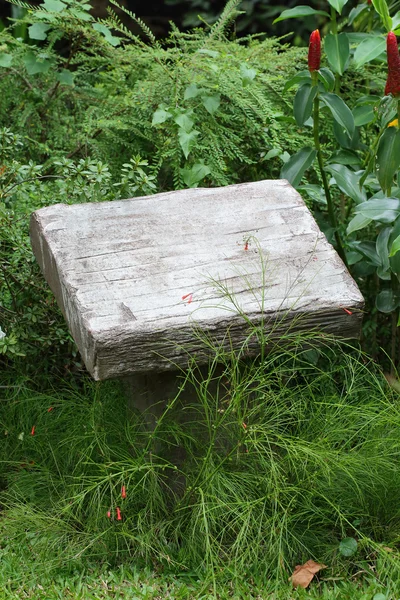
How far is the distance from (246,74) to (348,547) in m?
2.11

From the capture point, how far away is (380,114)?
3186mm

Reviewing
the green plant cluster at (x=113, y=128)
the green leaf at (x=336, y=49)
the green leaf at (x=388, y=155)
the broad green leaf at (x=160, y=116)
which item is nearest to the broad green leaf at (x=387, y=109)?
the green leaf at (x=388, y=155)

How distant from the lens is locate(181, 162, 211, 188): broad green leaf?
3592mm

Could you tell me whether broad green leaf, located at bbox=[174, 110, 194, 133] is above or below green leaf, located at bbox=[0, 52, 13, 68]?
below

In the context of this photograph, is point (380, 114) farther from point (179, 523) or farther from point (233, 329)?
point (179, 523)

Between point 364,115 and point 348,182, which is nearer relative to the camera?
point 348,182

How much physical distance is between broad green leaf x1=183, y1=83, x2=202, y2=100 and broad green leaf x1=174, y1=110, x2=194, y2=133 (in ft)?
0.31

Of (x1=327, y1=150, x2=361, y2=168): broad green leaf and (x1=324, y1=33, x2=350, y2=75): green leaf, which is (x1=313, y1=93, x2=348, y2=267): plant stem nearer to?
(x1=327, y1=150, x2=361, y2=168): broad green leaf

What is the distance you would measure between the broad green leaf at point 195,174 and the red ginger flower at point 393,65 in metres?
0.96

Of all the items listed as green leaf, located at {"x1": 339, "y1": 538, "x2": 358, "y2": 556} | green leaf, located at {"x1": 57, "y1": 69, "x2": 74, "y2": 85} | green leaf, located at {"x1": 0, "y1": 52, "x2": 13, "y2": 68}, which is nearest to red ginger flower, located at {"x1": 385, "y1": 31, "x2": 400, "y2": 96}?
green leaf, located at {"x1": 339, "y1": 538, "x2": 358, "y2": 556}

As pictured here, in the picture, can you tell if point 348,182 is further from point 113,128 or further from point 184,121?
point 113,128

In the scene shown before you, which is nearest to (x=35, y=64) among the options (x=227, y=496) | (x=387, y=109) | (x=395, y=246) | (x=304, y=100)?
(x=304, y=100)

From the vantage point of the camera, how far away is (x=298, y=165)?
3.43 metres

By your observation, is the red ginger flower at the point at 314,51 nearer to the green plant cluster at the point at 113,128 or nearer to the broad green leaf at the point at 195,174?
the green plant cluster at the point at 113,128
